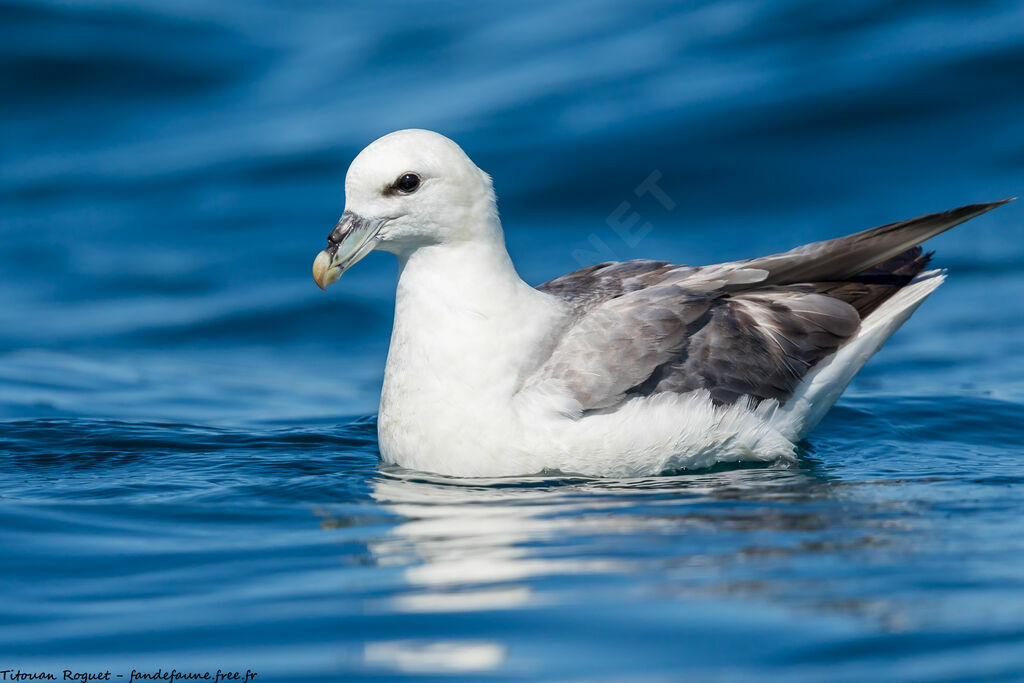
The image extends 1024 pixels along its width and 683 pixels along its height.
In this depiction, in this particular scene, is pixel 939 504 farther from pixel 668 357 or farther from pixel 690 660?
pixel 690 660

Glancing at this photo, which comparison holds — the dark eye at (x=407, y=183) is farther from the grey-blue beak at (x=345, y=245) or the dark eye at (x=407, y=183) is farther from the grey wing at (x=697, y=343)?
the grey wing at (x=697, y=343)

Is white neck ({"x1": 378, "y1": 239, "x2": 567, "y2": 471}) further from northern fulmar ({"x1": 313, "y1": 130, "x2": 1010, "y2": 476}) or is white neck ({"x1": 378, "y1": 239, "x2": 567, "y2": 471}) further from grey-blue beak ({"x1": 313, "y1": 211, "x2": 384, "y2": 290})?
grey-blue beak ({"x1": 313, "y1": 211, "x2": 384, "y2": 290})

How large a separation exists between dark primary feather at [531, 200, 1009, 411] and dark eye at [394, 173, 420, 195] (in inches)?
36.4

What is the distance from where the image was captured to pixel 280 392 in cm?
873

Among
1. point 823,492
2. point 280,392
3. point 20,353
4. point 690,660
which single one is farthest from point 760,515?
point 20,353

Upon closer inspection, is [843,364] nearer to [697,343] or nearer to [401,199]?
[697,343]

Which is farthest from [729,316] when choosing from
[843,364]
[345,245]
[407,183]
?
[345,245]

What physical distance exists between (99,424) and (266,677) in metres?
3.81

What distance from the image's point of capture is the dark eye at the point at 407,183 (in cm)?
566

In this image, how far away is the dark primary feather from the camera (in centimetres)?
577

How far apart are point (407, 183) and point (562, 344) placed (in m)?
0.96

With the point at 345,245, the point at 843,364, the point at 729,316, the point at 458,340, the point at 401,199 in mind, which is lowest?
the point at 843,364

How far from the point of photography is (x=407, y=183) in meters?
5.68

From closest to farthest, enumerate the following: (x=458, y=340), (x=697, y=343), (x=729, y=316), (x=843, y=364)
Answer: (x=458, y=340)
(x=697, y=343)
(x=729, y=316)
(x=843, y=364)
